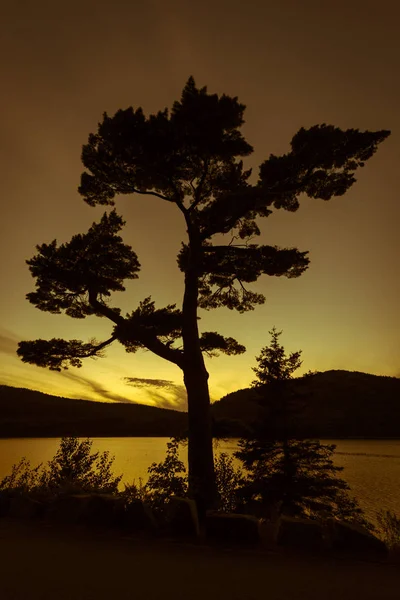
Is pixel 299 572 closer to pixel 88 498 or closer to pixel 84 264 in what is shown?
pixel 88 498

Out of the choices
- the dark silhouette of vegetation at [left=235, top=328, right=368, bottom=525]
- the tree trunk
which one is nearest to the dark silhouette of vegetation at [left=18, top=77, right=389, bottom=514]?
the tree trunk

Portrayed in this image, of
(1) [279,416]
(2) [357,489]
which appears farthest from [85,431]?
(1) [279,416]

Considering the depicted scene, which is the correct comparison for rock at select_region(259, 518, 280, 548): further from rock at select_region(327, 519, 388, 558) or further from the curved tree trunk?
the curved tree trunk

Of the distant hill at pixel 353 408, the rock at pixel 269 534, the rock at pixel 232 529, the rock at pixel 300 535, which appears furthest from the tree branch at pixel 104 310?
the distant hill at pixel 353 408

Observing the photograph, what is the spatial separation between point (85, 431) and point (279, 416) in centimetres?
12495

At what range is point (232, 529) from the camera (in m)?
6.22

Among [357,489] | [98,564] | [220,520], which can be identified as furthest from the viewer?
[357,489]

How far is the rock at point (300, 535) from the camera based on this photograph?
5.92 m

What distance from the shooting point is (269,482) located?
18266mm

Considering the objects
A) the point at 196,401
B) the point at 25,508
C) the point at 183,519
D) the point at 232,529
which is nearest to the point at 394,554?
the point at 232,529

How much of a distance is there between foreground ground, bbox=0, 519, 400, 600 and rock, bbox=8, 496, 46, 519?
991 mm

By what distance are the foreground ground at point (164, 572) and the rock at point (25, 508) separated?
0.99 meters

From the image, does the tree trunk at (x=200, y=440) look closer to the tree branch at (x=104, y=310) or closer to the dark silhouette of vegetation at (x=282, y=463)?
the tree branch at (x=104, y=310)

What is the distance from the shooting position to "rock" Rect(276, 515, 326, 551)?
5.92m
